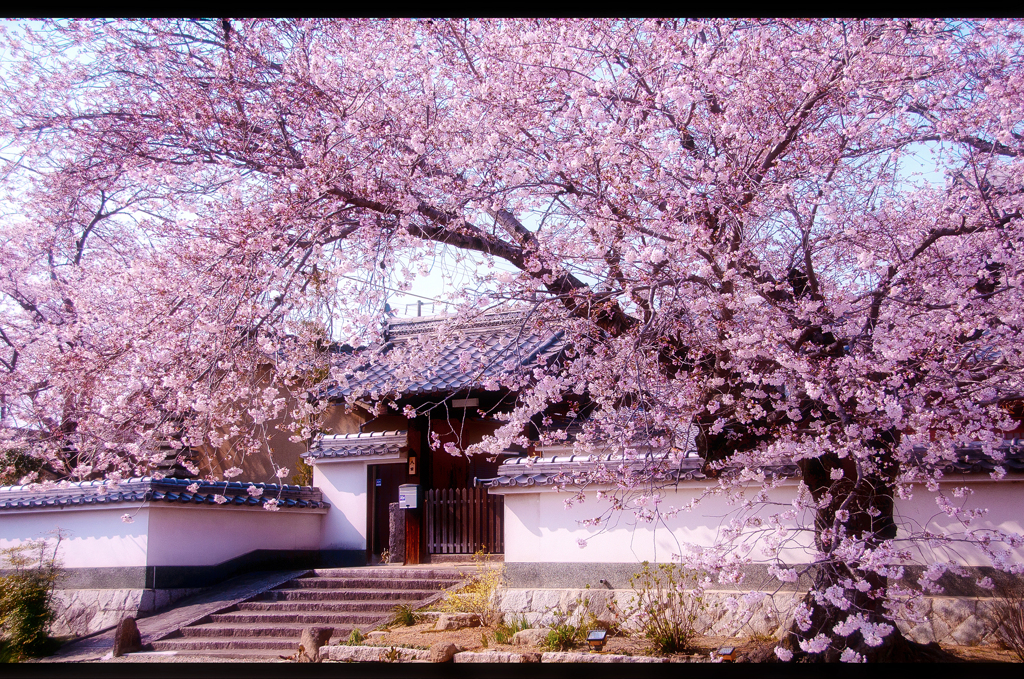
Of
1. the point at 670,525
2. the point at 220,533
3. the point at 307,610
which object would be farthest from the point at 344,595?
the point at 670,525

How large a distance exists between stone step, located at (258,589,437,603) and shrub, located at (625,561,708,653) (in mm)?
3122

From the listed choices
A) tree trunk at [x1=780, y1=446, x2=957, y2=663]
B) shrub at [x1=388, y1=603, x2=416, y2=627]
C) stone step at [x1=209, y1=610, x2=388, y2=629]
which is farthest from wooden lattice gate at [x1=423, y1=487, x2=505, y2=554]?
A: tree trunk at [x1=780, y1=446, x2=957, y2=663]

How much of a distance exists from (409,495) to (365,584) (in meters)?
1.90

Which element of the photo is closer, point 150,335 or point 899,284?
point 899,284

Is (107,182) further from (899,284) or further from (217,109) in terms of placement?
(899,284)

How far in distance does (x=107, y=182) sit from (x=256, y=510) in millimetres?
6775

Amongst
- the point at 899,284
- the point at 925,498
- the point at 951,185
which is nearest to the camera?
the point at 899,284

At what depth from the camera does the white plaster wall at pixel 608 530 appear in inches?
309

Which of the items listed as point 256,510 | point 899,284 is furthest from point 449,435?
point 899,284

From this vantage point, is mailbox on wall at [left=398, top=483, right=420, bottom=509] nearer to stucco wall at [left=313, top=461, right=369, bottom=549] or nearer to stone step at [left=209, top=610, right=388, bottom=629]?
stucco wall at [left=313, top=461, right=369, bottom=549]

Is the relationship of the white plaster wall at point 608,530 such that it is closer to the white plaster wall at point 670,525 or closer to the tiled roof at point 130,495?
the white plaster wall at point 670,525

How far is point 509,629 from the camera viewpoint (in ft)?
25.2

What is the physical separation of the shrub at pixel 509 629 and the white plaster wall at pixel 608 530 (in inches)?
33.5
